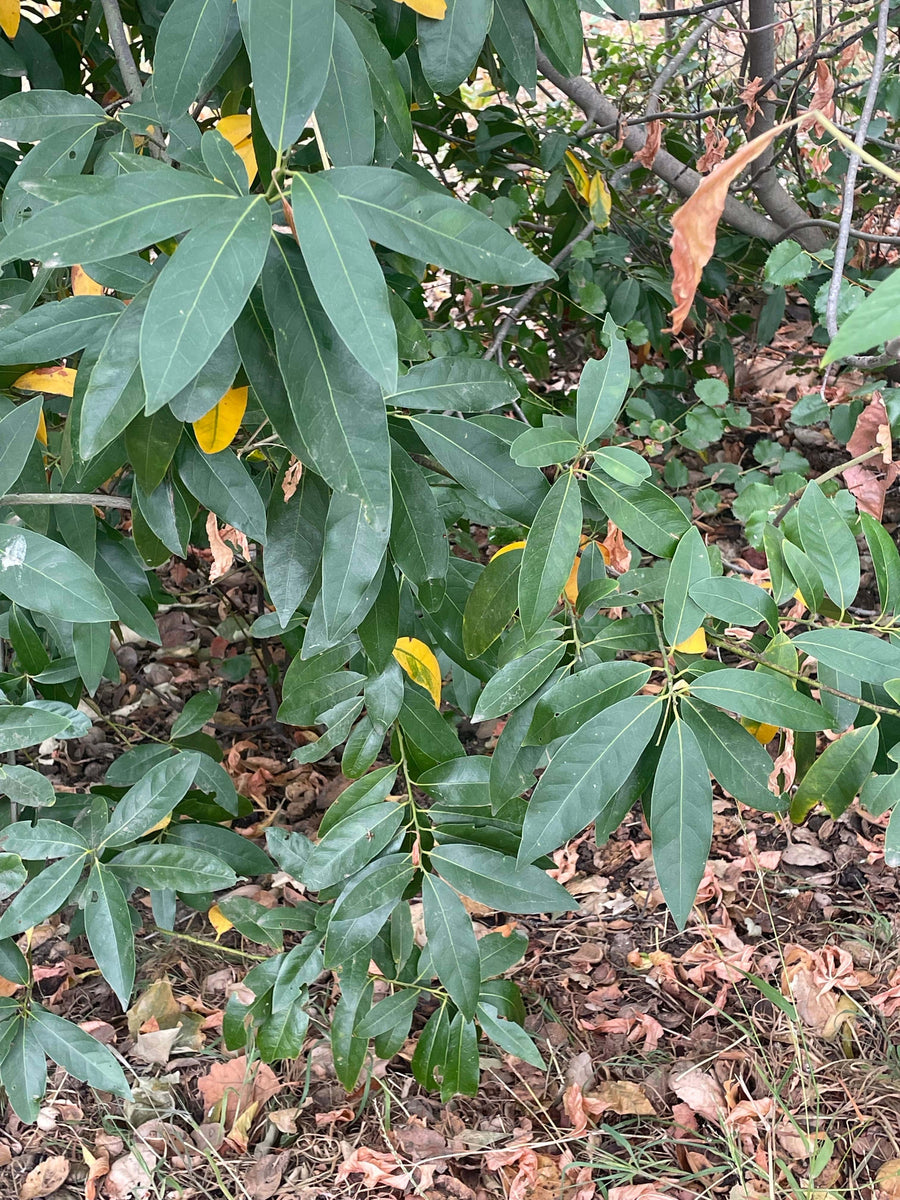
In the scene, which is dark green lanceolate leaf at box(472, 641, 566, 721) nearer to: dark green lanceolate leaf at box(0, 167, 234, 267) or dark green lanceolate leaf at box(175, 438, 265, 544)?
dark green lanceolate leaf at box(175, 438, 265, 544)

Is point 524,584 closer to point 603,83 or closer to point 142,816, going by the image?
point 142,816

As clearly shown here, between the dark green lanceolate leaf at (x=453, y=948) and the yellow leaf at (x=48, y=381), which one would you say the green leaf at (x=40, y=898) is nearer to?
the dark green lanceolate leaf at (x=453, y=948)

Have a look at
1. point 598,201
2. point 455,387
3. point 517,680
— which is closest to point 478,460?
point 455,387

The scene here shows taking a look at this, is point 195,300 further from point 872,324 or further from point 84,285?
point 84,285

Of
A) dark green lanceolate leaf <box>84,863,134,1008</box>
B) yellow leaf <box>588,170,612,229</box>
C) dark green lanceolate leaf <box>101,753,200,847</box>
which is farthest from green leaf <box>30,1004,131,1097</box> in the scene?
yellow leaf <box>588,170,612,229</box>

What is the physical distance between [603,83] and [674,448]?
41.6 inches

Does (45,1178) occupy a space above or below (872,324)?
below

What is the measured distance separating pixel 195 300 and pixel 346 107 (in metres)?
0.31

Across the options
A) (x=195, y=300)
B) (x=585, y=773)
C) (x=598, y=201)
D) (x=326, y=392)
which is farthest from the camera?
(x=598, y=201)

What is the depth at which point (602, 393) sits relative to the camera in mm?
889

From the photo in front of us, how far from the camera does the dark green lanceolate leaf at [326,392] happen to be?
0.71 metres

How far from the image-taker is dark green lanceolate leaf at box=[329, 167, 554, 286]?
26.2 inches

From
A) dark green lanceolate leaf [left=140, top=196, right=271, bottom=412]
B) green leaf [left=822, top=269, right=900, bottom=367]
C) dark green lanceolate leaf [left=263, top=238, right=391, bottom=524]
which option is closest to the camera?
green leaf [left=822, top=269, right=900, bottom=367]

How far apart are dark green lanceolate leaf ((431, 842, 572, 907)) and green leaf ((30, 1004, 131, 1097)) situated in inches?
17.7
